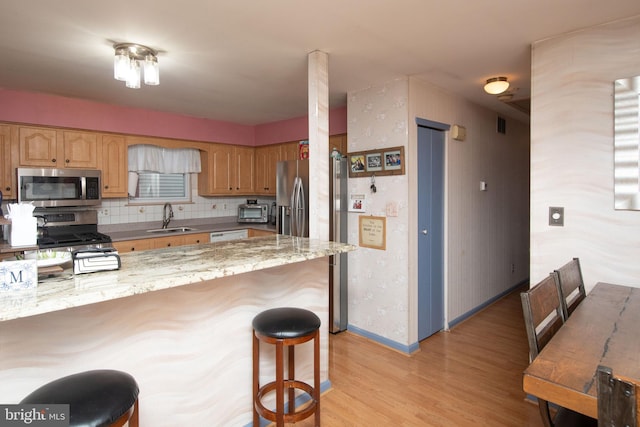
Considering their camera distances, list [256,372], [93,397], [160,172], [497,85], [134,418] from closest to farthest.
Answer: [93,397], [134,418], [256,372], [497,85], [160,172]

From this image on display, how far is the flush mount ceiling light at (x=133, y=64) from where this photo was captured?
2.21m

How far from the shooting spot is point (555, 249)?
2248 mm

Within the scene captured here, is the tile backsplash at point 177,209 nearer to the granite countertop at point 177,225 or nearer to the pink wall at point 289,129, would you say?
the granite countertop at point 177,225

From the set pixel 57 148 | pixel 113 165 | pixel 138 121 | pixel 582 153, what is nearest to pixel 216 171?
pixel 138 121

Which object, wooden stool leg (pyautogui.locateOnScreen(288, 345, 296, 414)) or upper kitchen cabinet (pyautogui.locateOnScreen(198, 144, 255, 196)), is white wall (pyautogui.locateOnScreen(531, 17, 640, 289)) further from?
upper kitchen cabinet (pyautogui.locateOnScreen(198, 144, 255, 196))

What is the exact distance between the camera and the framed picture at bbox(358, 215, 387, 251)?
124 inches

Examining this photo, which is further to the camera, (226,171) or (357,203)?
(226,171)

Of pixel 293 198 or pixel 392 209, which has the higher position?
pixel 293 198

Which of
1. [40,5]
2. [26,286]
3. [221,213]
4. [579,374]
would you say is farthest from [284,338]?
[221,213]

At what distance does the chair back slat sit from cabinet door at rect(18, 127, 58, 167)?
4279 mm

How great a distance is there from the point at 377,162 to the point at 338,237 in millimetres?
833

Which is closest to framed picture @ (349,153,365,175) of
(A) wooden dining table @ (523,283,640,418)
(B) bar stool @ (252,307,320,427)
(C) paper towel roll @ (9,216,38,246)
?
(B) bar stool @ (252,307,320,427)

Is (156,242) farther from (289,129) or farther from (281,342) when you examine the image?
(281,342)

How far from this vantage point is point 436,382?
254cm
